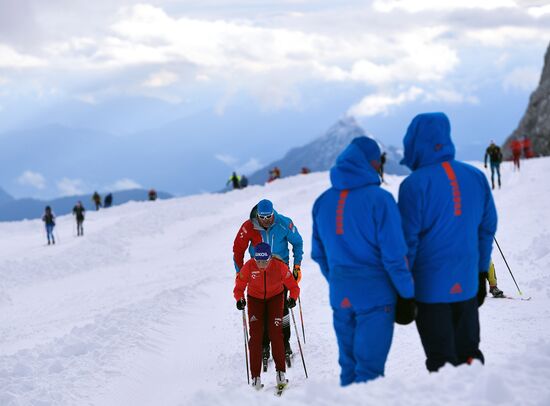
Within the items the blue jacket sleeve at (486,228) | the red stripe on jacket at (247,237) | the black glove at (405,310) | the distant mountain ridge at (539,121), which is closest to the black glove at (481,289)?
the blue jacket sleeve at (486,228)

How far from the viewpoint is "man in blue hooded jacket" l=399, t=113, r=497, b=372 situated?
15.3ft

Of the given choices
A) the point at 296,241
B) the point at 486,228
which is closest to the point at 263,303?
the point at 296,241

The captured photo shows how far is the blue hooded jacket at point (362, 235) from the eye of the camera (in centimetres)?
448

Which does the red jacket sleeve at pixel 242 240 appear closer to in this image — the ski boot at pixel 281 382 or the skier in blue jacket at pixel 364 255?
the ski boot at pixel 281 382

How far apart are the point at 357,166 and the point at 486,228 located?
123 centimetres

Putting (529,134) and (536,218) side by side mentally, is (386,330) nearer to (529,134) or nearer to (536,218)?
(536,218)

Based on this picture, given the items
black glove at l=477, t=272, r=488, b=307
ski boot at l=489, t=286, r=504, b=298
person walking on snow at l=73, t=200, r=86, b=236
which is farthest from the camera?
person walking on snow at l=73, t=200, r=86, b=236

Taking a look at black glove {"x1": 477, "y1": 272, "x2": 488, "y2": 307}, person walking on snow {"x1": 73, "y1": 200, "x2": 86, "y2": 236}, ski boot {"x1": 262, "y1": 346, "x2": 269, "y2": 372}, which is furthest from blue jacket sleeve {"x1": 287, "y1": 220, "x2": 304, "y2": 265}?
person walking on snow {"x1": 73, "y1": 200, "x2": 86, "y2": 236}

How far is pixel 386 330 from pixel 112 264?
20.0 metres

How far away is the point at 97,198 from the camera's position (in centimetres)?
4403

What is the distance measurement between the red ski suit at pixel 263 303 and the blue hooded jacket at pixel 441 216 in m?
2.57

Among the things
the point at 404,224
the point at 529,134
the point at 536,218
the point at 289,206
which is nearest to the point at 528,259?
the point at 536,218

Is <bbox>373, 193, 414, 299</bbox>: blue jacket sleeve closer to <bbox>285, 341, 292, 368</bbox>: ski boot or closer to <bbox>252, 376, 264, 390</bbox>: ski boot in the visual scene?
<bbox>252, 376, 264, 390</bbox>: ski boot

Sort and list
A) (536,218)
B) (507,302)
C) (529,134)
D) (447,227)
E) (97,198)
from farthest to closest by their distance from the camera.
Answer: (529,134) → (97,198) → (536,218) → (507,302) → (447,227)
